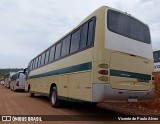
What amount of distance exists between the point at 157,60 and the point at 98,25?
2077 centimetres

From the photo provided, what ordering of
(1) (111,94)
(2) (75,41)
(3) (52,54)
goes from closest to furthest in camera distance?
(1) (111,94) < (2) (75,41) < (3) (52,54)

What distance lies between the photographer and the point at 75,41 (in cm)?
1043

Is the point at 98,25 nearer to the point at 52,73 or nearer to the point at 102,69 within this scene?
the point at 102,69

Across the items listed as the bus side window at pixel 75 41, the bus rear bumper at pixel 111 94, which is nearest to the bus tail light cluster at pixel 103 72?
the bus rear bumper at pixel 111 94

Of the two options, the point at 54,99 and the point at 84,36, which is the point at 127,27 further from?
the point at 54,99

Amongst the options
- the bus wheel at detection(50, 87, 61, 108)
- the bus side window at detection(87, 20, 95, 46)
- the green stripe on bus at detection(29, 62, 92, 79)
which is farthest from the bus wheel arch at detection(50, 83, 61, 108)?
the bus side window at detection(87, 20, 95, 46)

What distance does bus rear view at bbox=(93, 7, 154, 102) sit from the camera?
816cm

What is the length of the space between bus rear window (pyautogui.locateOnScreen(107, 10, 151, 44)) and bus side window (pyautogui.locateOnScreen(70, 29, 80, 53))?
177 cm

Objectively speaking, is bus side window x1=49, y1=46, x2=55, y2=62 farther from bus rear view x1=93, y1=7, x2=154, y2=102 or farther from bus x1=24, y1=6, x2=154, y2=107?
bus rear view x1=93, y1=7, x2=154, y2=102

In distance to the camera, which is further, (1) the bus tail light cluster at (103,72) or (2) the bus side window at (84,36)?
(2) the bus side window at (84,36)

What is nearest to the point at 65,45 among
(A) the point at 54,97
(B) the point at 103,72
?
(A) the point at 54,97

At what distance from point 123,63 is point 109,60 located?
0.61 metres

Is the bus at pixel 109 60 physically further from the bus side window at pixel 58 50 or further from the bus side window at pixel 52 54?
the bus side window at pixel 52 54

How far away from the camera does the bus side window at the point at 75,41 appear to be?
400 inches
